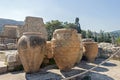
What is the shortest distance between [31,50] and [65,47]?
94 centimetres

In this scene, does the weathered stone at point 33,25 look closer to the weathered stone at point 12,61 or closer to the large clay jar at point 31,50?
the weathered stone at point 12,61

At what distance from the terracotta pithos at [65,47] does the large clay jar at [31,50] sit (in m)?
0.45

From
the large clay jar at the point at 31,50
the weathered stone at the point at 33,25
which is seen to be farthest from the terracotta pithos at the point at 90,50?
the large clay jar at the point at 31,50

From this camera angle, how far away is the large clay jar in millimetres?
4574

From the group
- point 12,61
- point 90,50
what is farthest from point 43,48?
point 90,50

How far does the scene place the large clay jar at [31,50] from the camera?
4.57m

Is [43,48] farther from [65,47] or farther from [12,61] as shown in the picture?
[12,61]

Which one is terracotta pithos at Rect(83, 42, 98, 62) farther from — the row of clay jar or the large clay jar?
the large clay jar

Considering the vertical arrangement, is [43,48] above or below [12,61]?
above

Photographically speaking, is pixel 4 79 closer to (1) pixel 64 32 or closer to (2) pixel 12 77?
(2) pixel 12 77

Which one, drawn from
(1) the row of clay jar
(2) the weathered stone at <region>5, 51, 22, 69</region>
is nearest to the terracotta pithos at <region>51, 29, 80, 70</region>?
(1) the row of clay jar

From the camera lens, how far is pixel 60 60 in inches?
200

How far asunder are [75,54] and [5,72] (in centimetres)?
209

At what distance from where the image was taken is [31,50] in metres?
4.57
